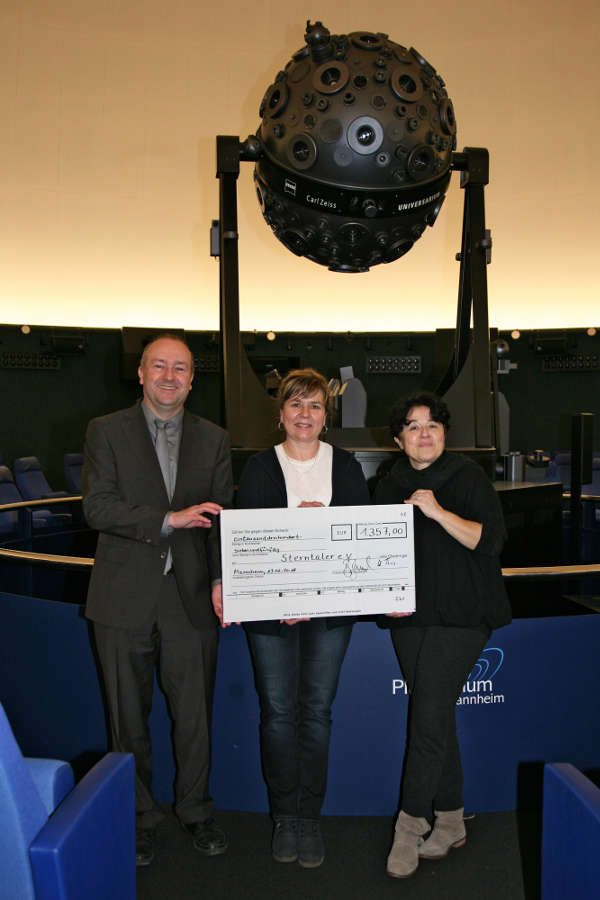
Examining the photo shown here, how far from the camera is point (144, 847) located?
2559 millimetres

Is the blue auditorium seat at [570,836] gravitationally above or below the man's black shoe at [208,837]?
above

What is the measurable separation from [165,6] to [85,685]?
32.3 ft

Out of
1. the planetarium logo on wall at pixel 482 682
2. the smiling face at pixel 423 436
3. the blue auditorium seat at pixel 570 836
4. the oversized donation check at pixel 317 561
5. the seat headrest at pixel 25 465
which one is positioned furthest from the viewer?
the seat headrest at pixel 25 465

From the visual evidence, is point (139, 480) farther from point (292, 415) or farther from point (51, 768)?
point (51, 768)

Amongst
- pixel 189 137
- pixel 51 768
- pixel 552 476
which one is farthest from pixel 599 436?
pixel 51 768

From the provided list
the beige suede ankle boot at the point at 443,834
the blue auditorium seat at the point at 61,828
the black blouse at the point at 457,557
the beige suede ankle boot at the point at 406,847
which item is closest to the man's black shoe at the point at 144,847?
the blue auditorium seat at the point at 61,828

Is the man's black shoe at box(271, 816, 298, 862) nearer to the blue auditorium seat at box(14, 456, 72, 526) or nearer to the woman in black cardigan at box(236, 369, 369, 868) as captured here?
the woman in black cardigan at box(236, 369, 369, 868)

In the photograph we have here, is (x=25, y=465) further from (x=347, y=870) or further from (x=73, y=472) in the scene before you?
(x=347, y=870)

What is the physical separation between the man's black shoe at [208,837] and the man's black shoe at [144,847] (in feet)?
0.47

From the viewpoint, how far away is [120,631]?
2490 mm

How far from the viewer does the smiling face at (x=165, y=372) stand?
250cm

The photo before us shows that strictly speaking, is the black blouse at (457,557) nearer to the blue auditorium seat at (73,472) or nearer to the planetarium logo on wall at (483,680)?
the planetarium logo on wall at (483,680)

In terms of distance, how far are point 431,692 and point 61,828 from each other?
1.28 m

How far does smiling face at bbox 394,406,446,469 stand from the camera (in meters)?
2.45
